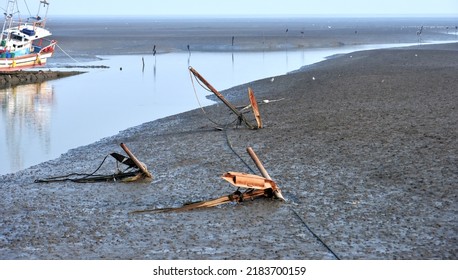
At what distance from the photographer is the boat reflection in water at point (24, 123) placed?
2050 centimetres

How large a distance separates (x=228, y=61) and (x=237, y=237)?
159ft

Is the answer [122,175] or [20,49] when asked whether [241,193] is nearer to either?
[122,175]

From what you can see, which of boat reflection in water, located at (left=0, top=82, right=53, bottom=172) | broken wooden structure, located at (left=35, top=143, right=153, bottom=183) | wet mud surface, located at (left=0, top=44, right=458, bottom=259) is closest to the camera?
wet mud surface, located at (left=0, top=44, right=458, bottom=259)

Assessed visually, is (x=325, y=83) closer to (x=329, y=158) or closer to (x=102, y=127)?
(x=102, y=127)

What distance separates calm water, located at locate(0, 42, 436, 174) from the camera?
22.6 m

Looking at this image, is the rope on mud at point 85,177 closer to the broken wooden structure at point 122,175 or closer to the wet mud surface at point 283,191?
the broken wooden structure at point 122,175

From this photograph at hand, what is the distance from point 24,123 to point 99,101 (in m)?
7.18

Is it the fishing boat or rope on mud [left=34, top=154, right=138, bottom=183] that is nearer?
rope on mud [left=34, top=154, right=138, bottom=183]

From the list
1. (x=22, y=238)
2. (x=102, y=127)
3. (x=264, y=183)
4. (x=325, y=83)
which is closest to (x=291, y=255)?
(x=264, y=183)

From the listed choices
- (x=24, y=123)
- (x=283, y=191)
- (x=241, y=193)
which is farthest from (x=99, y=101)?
(x=241, y=193)

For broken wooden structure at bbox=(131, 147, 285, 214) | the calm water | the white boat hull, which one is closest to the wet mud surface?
broken wooden structure at bbox=(131, 147, 285, 214)

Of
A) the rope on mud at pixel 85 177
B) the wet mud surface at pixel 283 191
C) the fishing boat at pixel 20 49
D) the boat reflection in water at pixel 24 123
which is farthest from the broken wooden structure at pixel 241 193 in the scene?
the fishing boat at pixel 20 49

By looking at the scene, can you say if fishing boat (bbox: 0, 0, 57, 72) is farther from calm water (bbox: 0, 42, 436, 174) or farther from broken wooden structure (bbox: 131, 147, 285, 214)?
broken wooden structure (bbox: 131, 147, 285, 214)

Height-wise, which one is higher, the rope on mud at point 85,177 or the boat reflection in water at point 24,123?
the rope on mud at point 85,177
